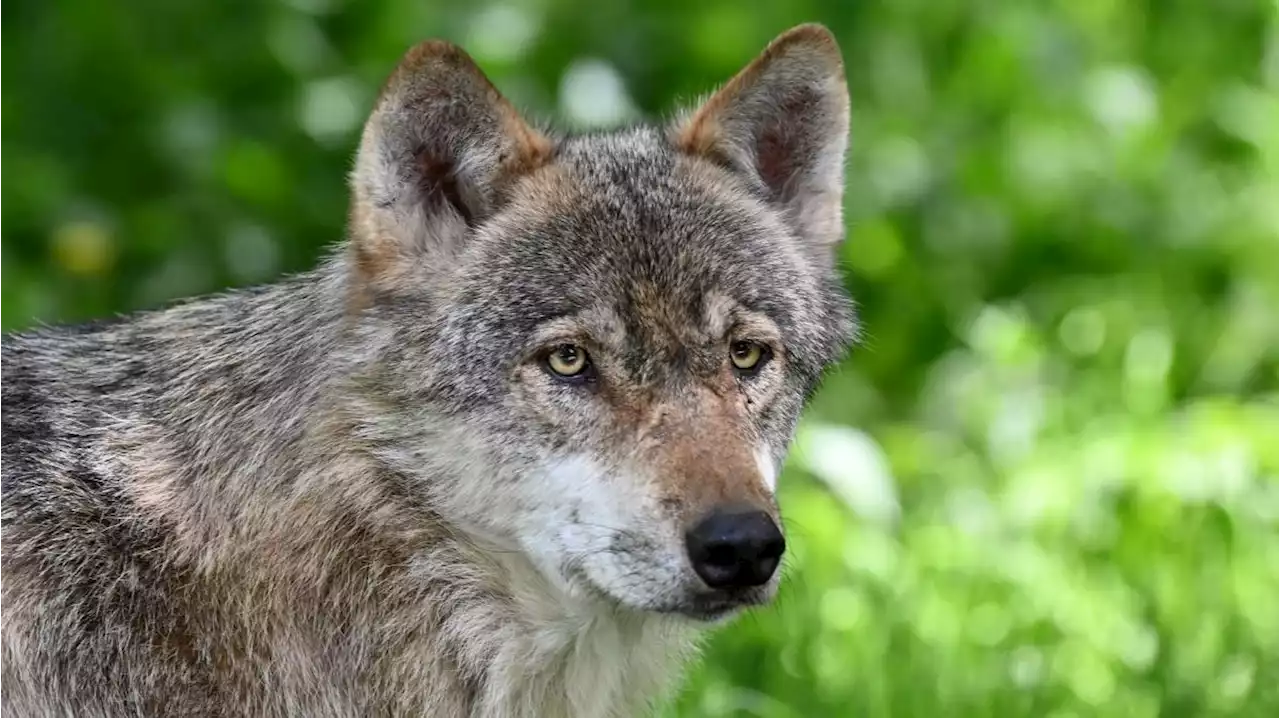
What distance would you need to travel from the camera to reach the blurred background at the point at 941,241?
6.00 meters

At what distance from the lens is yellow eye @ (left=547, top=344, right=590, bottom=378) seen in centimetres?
410

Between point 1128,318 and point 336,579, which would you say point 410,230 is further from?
point 1128,318

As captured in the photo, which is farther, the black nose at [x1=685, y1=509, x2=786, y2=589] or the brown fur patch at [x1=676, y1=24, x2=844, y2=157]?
the brown fur patch at [x1=676, y1=24, x2=844, y2=157]

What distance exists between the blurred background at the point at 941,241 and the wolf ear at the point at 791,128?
1535mm

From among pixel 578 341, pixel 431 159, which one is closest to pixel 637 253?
pixel 578 341

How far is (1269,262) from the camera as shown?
8.68 m

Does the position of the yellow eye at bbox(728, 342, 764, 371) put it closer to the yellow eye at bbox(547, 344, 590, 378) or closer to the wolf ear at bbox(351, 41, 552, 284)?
the yellow eye at bbox(547, 344, 590, 378)

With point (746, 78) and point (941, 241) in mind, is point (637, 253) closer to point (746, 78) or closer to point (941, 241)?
point (746, 78)

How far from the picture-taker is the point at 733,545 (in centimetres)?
375

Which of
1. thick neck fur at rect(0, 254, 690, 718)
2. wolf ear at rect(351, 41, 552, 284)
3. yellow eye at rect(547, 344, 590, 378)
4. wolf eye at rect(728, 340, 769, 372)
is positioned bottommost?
thick neck fur at rect(0, 254, 690, 718)

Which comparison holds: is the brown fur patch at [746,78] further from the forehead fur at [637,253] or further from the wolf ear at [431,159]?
the wolf ear at [431,159]

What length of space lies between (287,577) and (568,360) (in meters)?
0.87

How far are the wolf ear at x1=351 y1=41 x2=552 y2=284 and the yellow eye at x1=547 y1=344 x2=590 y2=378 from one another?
42cm

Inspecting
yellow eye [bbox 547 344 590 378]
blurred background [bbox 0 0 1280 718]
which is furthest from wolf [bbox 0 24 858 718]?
blurred background [bbox 0 0 1280 718]
